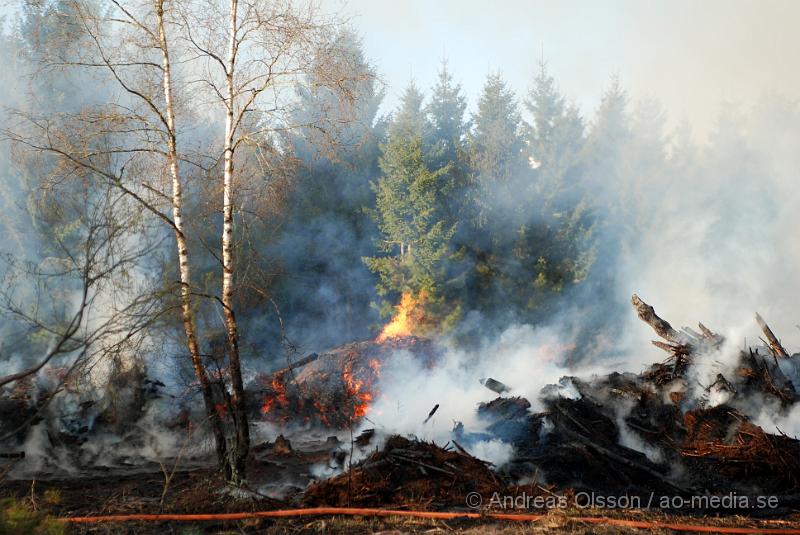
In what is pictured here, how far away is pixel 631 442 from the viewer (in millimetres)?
9555

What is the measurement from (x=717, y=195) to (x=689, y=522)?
26805 millimetres

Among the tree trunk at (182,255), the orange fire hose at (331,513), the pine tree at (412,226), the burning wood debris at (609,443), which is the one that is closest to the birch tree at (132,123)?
the tree trunk at (182,255)

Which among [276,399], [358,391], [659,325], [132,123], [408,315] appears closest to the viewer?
[132,123]

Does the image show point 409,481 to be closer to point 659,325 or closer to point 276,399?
point 659,325

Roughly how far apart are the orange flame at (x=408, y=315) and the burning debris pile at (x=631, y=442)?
10498mm

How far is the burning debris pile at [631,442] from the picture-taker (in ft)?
23.6

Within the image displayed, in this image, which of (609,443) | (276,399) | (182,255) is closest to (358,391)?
(276,399)

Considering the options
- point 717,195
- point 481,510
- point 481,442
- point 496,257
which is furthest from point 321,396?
point 717,195

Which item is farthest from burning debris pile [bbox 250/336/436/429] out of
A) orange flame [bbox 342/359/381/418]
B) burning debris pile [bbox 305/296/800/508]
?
burning debris pile [bbox 305/296/800/508]

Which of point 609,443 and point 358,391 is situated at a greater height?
point 358,391

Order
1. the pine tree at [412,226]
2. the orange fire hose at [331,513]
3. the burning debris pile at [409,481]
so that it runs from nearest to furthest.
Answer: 1. the orange fire hose at [331,513]
2. the burning debris pile at [409,481]
3. the pine tree at [412,226]

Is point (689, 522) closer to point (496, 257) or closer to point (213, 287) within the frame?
point (213, 287)

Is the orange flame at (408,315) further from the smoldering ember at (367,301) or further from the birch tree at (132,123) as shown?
the birch tree at (132,123)

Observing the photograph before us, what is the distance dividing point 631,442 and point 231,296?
7.57 metres
